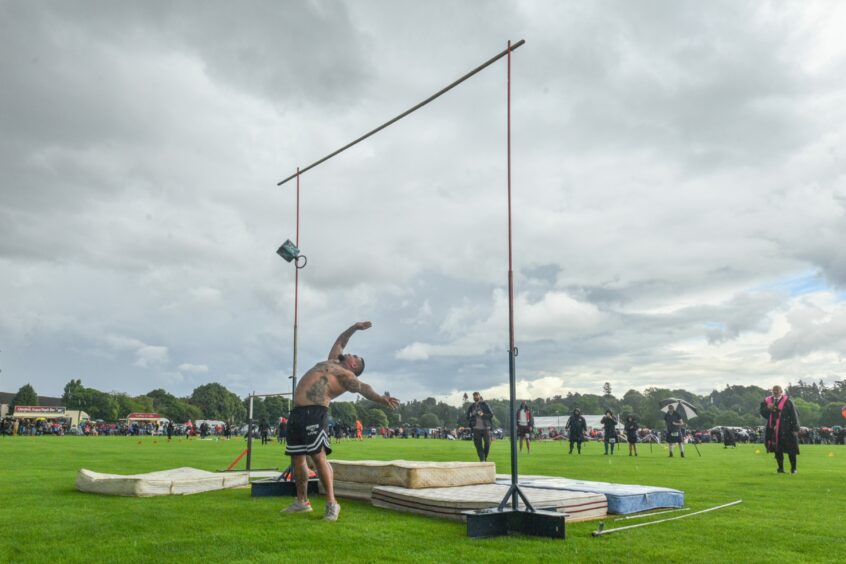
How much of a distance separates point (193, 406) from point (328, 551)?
184959mm

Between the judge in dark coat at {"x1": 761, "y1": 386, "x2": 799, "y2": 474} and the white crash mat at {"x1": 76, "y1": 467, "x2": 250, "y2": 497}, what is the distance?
12.6 meters

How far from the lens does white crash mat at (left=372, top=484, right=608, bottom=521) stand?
7359 millimetres

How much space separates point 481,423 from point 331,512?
37.3ft

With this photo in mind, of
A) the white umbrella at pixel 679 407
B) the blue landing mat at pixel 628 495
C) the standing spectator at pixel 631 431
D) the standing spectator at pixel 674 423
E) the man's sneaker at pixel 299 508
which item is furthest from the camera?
the standing spectator at pixel 631 431

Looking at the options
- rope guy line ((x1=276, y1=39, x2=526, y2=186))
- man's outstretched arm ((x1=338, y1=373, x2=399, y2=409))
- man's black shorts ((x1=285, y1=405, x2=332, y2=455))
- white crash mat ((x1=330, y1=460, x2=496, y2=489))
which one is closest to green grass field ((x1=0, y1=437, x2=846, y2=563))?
white crash mat ((x1=330, y1=460, x2=496, y2=489))

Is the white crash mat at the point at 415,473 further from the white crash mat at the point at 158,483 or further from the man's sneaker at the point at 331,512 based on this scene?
the white crash mat at the point at 158,483

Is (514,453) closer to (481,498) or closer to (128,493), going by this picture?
(481,498)

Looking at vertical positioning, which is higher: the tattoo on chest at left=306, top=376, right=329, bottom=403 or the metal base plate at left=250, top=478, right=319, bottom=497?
the tattoo on chest at left=306, top=376, right=329, bottom=403

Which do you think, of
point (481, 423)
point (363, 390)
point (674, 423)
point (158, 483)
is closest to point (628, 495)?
point (363, 390)

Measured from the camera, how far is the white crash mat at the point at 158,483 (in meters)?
9.51

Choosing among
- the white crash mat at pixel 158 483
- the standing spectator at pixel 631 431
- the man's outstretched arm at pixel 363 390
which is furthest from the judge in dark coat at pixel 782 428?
the white crash mat at pixel 158 483

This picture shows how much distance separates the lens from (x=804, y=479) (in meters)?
13.8

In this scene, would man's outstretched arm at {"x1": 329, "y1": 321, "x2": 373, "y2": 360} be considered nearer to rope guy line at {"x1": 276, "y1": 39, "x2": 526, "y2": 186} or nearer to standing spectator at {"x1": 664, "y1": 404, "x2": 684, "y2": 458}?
rope guy line at {"x1": 276, "y1": 39, "x2": 526, "y2": 186}

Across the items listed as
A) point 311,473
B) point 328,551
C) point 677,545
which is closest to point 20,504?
point 311,473
